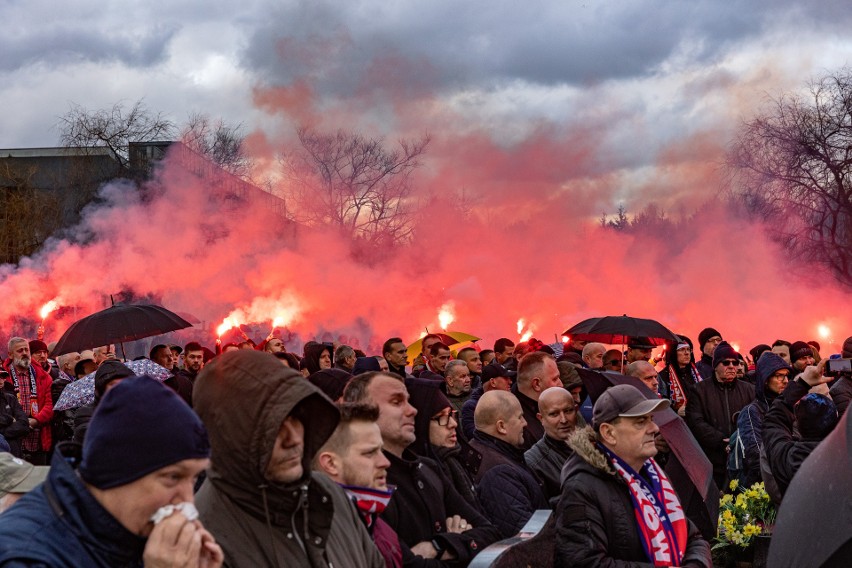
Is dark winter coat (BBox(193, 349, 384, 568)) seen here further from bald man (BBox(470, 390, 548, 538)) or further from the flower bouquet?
the flower bouquet

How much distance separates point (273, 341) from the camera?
13.1 m

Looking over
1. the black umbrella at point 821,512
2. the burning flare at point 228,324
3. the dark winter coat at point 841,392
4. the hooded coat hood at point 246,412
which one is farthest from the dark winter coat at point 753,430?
the burning flare at point 228,324

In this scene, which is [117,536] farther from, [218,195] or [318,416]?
[218,195]

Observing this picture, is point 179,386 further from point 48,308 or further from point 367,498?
Answer: point 48,308

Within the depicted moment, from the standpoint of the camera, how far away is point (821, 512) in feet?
9.37

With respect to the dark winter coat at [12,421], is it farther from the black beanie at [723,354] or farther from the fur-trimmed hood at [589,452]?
the black beanie at [723,354]

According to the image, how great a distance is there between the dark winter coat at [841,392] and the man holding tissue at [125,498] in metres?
7.30

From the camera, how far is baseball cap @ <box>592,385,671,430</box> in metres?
5.56

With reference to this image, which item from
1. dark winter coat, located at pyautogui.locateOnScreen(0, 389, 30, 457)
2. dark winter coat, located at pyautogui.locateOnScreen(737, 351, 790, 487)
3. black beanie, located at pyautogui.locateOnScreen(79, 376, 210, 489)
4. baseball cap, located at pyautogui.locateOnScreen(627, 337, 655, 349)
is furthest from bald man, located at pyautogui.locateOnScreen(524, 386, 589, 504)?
baseball cap, located at pyautogui.locateOnScreen(627, 337, 655, 349)

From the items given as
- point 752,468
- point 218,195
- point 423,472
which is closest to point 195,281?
point 218,195

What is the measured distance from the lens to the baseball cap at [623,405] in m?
5.56

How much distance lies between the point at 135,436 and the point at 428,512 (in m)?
2.81

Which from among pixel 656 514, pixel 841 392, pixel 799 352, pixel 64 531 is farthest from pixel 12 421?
pixel 799 352

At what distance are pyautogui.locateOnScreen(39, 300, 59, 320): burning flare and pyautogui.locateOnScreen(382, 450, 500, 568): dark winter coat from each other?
16.2m
